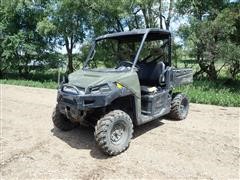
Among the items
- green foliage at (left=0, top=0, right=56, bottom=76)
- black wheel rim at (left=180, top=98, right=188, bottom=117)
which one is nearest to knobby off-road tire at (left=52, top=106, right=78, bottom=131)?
black wheel rim at (left=180, top=98, right=188, bottom=117)

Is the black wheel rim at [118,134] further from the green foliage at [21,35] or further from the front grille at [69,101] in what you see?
the green foliage at [21,35]

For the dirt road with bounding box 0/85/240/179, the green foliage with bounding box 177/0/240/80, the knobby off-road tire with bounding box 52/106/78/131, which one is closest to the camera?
the dirt road with bounding box 0/85/240/179

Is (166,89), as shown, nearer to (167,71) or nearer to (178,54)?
(167,71)

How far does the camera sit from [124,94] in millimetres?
4352

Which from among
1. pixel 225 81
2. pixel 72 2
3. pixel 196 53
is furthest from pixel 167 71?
pixel 72 2

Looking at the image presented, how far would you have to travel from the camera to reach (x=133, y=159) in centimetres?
407

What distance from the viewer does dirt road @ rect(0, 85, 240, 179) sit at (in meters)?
3.68

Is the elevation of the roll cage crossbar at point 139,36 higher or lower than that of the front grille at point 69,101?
higher

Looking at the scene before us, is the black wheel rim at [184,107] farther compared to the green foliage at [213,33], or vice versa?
the green foliage at [213,33]

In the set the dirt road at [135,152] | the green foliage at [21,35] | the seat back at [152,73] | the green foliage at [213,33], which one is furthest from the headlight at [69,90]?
the green foliage at [21,35]

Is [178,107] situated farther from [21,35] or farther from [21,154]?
[21,35]

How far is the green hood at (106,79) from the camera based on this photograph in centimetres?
425

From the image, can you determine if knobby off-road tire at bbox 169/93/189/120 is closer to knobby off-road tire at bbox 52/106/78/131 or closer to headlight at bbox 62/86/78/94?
knobby off-road tire at bbox 52/106/78/131

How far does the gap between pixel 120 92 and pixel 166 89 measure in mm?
1493
